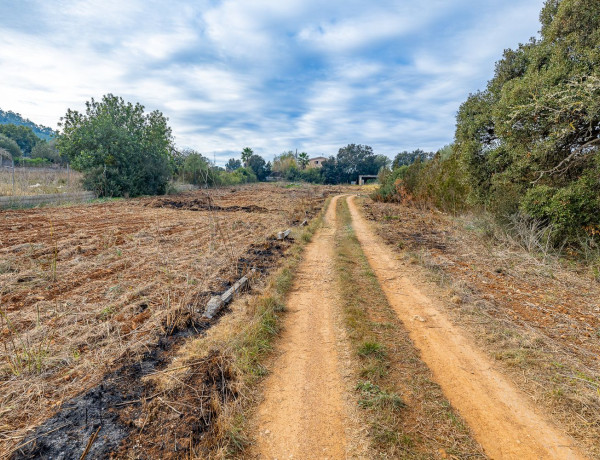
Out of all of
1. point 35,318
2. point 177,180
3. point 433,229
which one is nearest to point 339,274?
point 35,318

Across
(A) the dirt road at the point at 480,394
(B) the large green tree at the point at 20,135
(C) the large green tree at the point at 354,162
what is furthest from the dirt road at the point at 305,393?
(B) the large green tree at the point at 20,135

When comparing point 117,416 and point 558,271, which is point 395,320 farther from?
point 558,271

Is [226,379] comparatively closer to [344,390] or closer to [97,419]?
[97,419]

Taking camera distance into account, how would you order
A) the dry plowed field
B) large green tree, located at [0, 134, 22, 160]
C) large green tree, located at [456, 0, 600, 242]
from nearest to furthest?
the dry plowed field → large green tree, located at [456, 0, 600, 242] → large green tree, located at [0, 134, 22, 160]

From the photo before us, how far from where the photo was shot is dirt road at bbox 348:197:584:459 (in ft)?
8.45

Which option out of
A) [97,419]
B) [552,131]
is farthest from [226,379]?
[552,131]

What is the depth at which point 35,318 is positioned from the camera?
4.38 metres

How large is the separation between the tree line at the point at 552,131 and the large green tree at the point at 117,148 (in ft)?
83.6

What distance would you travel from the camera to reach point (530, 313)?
5.15 meters

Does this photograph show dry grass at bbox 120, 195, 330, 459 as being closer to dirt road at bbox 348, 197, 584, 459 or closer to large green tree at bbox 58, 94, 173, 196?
dirt road at bbox 348, 197, 584, 459

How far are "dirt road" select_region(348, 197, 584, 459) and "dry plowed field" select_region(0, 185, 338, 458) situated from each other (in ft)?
8.70

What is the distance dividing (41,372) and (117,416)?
1.32 metres

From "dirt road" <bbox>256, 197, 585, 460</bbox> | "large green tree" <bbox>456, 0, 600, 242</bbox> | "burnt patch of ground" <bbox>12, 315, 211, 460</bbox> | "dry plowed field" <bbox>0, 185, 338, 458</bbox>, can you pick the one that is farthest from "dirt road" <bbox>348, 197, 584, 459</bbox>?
"large green tree" <bbox>456, 0, 600, 242</bbox>

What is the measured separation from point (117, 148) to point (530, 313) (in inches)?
1118
